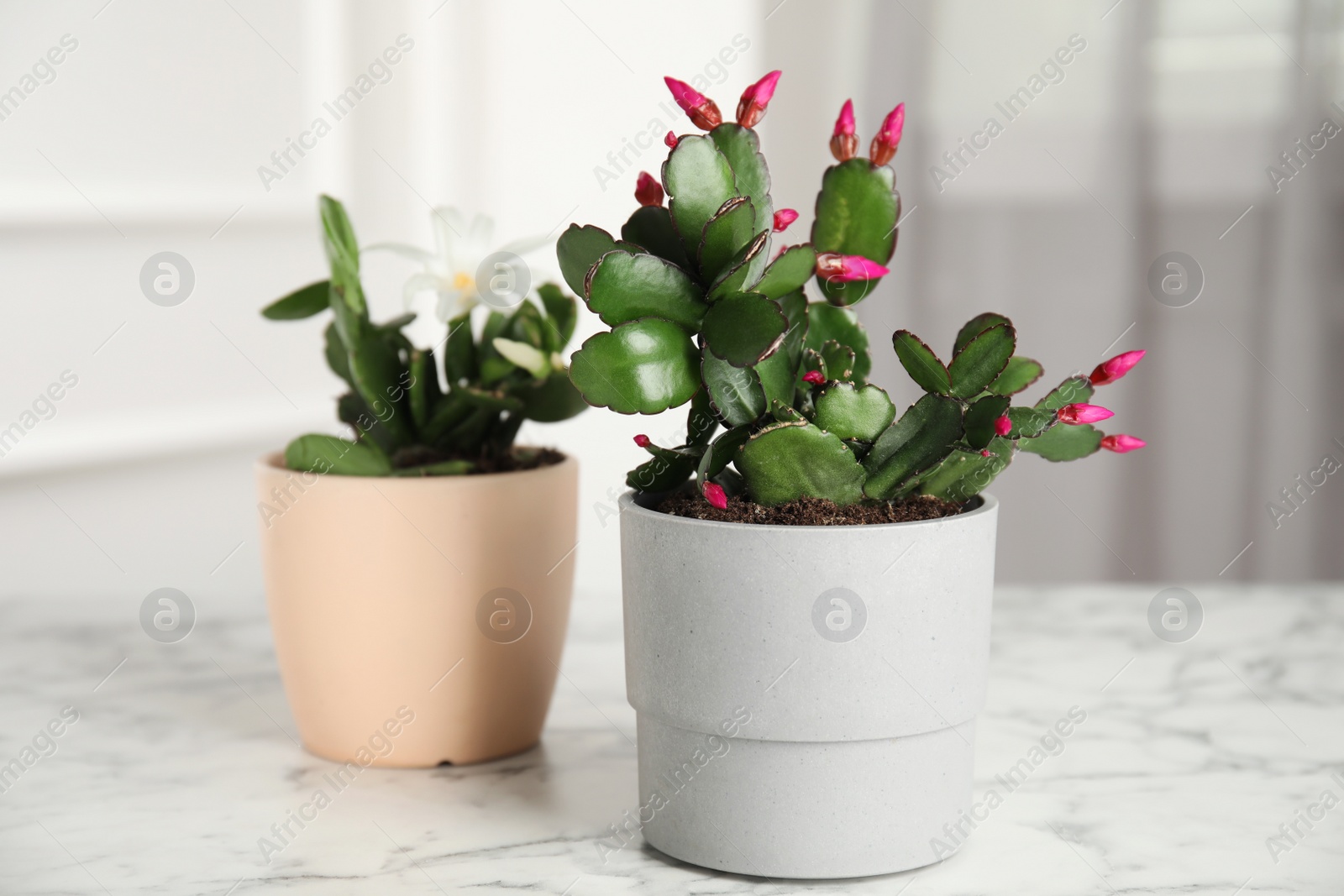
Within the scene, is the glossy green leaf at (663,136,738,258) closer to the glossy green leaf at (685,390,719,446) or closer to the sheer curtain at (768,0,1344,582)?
the glossy green leaf at (685,390,719,446)

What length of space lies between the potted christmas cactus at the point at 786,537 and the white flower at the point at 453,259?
8.7 inches

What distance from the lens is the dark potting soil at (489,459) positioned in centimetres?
87

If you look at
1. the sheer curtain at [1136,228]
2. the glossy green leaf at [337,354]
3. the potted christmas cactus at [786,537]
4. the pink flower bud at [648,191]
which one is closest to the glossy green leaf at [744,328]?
the potted christmas cactus at [786,537]

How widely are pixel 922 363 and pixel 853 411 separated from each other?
4cm

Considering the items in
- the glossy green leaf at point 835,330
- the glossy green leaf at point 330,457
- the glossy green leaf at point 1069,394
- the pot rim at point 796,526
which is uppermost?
the glossy green leaf at point 835,330

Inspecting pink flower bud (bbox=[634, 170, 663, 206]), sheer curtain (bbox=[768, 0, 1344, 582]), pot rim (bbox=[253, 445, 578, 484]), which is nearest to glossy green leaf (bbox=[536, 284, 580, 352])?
pot rim (bbox=[253, 445, 578, 484])

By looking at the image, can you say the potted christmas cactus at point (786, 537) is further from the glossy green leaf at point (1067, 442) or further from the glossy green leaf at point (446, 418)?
the glossy green leaf at point (446, 418)

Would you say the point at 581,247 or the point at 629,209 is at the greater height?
the point at 629,209

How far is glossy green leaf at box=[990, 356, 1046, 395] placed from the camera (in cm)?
67

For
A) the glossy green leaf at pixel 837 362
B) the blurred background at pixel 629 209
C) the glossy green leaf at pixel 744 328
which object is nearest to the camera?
the glossy green leaf at pixel 744 328

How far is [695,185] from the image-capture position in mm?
629

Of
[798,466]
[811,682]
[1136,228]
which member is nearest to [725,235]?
[798,466]

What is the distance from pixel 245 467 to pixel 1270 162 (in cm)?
175

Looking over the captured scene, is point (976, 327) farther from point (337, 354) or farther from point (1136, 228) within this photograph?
point (1136, 228)
